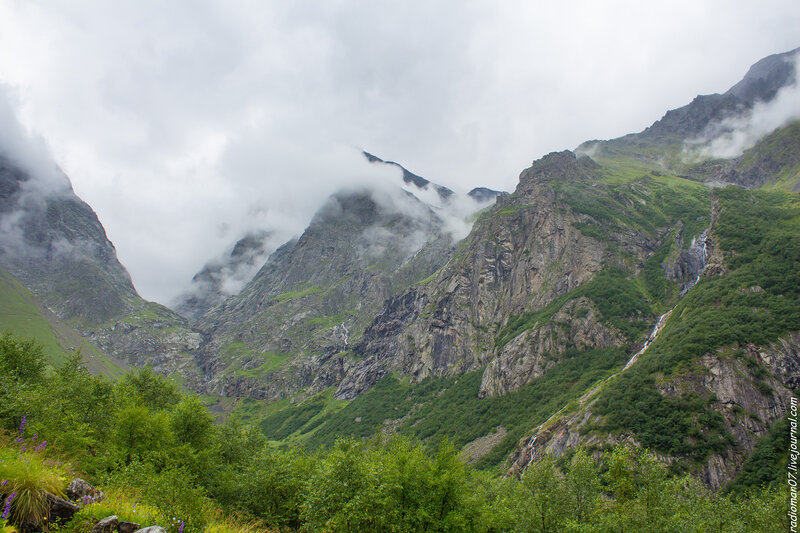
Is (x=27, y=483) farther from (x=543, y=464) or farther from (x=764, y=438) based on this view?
(x=764, y=438)

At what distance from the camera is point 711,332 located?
11150 centimetres

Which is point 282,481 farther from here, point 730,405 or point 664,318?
point 664,318

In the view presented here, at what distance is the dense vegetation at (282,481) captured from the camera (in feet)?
68.0

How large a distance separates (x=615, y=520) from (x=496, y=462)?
122361 mm

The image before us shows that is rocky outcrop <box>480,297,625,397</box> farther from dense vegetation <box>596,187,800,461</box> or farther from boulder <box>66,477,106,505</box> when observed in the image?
boulder <box>66,477,106,505</box>

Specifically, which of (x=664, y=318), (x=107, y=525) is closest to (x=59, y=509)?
(x=107, y=525)

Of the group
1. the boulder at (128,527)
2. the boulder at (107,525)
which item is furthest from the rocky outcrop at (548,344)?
the boulder at (107,525)

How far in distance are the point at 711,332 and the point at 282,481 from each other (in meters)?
132

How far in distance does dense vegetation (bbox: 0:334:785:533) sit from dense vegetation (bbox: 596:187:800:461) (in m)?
65.0

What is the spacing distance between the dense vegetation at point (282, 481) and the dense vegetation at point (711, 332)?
64989 millimetres

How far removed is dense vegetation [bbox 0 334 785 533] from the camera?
20736mm

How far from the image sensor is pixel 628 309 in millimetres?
170625
